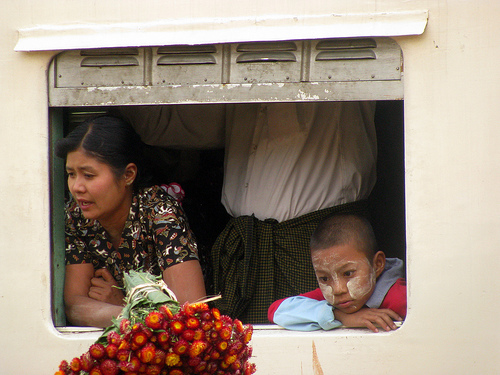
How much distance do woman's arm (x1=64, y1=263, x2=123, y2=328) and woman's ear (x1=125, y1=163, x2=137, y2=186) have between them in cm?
50

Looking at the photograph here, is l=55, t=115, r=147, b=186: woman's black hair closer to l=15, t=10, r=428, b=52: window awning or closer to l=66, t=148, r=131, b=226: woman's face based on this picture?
l=66, t=148, r=131, b=226: woman's face

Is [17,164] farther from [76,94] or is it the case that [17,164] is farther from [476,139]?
[476,139]

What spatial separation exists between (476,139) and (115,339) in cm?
151

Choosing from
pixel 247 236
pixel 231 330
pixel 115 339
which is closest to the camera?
pixel 115 339

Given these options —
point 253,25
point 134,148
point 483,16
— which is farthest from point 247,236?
point 483,16

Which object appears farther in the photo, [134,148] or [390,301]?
[134,148]

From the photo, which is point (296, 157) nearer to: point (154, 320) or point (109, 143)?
point (109, 143)

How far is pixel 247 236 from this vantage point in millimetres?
2816

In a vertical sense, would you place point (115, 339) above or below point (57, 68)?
below

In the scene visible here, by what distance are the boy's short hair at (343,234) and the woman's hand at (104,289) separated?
3.28 ft

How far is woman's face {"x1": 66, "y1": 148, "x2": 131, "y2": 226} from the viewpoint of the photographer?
2.65m

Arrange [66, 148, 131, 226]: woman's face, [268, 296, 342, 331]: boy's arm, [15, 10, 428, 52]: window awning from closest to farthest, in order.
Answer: [15, 10, 428, 52]: window awning, [268, 296, 342, 331]: boy's arm, [66, 148, 131, 226]: woman's face

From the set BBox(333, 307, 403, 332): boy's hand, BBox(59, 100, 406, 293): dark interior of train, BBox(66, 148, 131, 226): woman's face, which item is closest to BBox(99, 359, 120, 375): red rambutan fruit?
BBox(333, 307, 403, 332): boy's hand

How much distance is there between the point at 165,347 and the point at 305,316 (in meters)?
0.92
